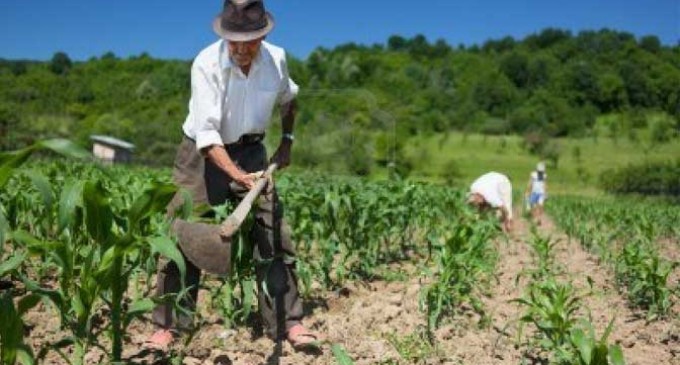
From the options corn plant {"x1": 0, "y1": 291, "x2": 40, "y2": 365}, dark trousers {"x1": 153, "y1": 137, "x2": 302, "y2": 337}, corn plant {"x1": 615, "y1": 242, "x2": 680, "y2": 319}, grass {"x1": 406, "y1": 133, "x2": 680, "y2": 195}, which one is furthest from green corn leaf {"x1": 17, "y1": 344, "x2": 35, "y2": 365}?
grass {"x1": 406, "y1": 133, "x2": 680, "y2": 195}

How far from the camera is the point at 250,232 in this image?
10.7 ft

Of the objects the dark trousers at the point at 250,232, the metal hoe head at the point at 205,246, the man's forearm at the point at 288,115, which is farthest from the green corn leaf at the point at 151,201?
the man's forearm at the point at 288,115

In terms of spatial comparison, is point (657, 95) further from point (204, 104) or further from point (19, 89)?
point (204, 104)

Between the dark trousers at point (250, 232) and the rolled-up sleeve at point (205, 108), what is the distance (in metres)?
0.29

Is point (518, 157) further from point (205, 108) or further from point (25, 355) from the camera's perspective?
point (25, 355)

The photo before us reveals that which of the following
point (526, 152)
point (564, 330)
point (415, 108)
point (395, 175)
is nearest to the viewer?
point (564, 330)

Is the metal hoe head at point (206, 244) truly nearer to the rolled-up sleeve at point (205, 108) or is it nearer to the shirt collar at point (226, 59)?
the rolled-up sleeve at point (205, 108)

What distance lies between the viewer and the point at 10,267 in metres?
2.03

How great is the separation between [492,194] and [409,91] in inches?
2628

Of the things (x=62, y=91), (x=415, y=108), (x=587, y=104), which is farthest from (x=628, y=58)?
(x=62, y=91)

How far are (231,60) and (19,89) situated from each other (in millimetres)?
71537

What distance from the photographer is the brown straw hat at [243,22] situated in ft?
9.75

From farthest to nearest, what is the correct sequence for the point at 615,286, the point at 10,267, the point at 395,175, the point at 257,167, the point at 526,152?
the point at 526,152
the point at 395,175
the point at 615,286
the point at 257,167
the point at 10,267

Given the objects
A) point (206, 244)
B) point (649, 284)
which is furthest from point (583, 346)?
point (649, 284)
